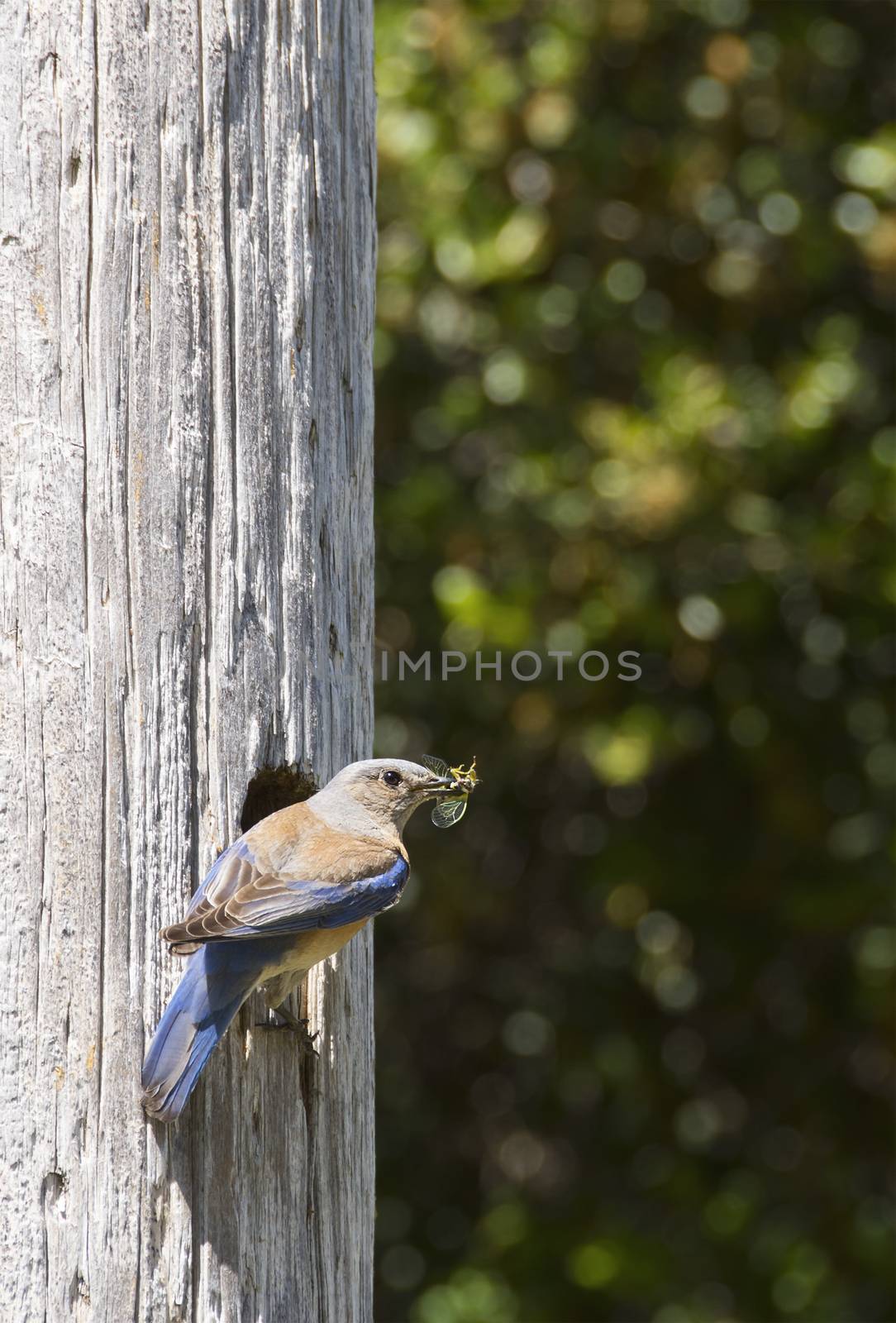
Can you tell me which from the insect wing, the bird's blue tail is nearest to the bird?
the bird's blue tail

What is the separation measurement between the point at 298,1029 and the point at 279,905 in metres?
0.21

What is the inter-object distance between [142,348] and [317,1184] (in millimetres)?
1227

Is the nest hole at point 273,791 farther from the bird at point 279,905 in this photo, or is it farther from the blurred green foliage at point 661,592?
the blurred green foliage at point 661,592

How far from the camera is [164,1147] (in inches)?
79.9

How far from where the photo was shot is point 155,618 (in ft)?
6.98

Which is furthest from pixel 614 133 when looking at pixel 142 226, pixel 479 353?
pixel 142 226

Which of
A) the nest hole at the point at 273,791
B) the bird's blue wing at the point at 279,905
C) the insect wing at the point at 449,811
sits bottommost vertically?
the bird's blue wing at the point at 279,905

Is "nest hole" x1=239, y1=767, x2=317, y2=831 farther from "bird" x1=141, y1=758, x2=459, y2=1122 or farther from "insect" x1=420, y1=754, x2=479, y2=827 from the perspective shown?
"insect" x1=420, y1=754, x2=479, y2=827

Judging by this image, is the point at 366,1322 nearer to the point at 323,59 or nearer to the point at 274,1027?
the point at 274,1027

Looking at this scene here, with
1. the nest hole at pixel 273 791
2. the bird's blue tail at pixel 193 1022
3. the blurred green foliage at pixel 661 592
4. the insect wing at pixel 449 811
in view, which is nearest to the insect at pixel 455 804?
the insect wing at pixel 449 811

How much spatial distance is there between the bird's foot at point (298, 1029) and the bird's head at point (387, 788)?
322mm

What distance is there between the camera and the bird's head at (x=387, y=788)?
244 centimetres

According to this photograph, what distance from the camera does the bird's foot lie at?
2277 millimetres

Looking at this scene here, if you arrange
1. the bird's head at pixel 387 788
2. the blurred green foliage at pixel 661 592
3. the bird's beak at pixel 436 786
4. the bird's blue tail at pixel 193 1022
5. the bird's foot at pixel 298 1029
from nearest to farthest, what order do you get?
the bird's blue tail at pixel 193 1022
the bird's foot at pixel 298 1029
the bird's head at pixel 387 788
the bird's beak at pixel 436 786
the blurred green foliage at pixel 661 592
